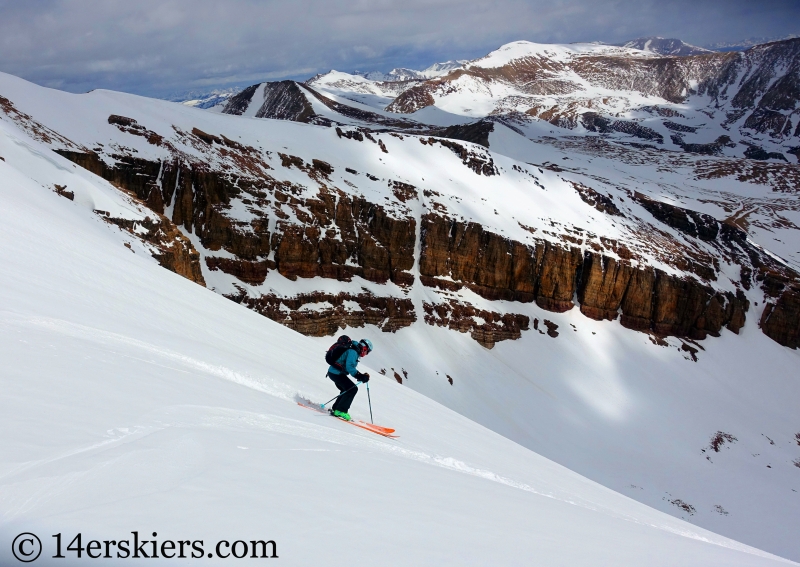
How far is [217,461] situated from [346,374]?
5.90m

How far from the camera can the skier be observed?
32.2 feet

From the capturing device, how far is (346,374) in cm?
1012

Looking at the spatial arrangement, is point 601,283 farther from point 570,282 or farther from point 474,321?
point 474,321

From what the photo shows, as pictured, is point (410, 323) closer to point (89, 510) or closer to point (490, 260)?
point (490, 260)

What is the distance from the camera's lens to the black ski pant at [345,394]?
985 cm

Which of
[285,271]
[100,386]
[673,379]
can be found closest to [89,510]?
[100,386]

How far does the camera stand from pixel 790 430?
162ft

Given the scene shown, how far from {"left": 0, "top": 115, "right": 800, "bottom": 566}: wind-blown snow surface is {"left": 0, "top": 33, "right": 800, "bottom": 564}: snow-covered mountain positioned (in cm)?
1399

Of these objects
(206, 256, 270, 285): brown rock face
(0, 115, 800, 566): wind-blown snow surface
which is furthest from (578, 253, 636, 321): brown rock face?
(0, 115, 800, 566): wind-blown snow surface

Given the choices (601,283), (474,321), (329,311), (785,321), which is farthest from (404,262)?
(785,321)

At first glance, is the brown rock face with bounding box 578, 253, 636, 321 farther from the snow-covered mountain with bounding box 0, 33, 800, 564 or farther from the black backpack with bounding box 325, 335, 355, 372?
the black backpack with bounding box 325, 335, 355, 372

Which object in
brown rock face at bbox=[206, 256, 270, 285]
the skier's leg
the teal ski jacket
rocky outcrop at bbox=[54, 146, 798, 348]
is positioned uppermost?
rocky outcrop at bbox=[54, 146, 798, 348]

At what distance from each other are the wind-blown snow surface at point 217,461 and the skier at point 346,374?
2.75ft

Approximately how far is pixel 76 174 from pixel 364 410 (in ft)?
68.6
